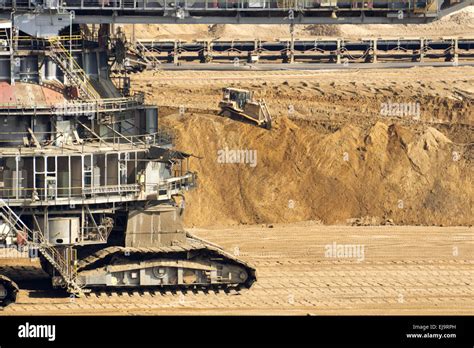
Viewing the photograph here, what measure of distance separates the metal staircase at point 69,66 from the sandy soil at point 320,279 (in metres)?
7.34

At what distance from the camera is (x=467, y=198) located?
313ft

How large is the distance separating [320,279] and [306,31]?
9085 centimetres

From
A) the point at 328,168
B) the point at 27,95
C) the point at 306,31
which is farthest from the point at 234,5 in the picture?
the point at 306,31

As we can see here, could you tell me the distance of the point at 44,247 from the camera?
230 feet

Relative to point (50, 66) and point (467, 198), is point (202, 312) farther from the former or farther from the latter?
point (467, 198)

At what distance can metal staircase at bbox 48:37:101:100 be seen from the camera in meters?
71.6

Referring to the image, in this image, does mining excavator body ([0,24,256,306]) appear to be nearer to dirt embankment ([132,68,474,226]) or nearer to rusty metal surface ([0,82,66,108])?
rusty metal surface ([0,82,66,108])

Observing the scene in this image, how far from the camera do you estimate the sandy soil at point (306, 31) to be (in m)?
156

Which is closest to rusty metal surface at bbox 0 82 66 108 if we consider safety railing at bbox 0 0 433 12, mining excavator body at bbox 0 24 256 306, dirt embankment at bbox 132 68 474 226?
mining excavator body at bbox 0 24 256 306

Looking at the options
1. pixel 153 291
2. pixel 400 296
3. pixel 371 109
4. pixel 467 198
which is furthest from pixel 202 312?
pixel 371 109

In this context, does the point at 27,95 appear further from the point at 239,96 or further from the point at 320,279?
the point at 239,96

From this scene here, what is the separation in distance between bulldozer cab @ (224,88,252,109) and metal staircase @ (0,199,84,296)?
30308mm

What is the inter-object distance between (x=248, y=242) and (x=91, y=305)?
16.8m

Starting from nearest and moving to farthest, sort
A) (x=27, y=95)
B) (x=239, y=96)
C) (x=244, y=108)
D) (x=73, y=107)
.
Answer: (x=27, y=95), (x=73, y=107), (x=244, y=108), (x=239, y=96)
